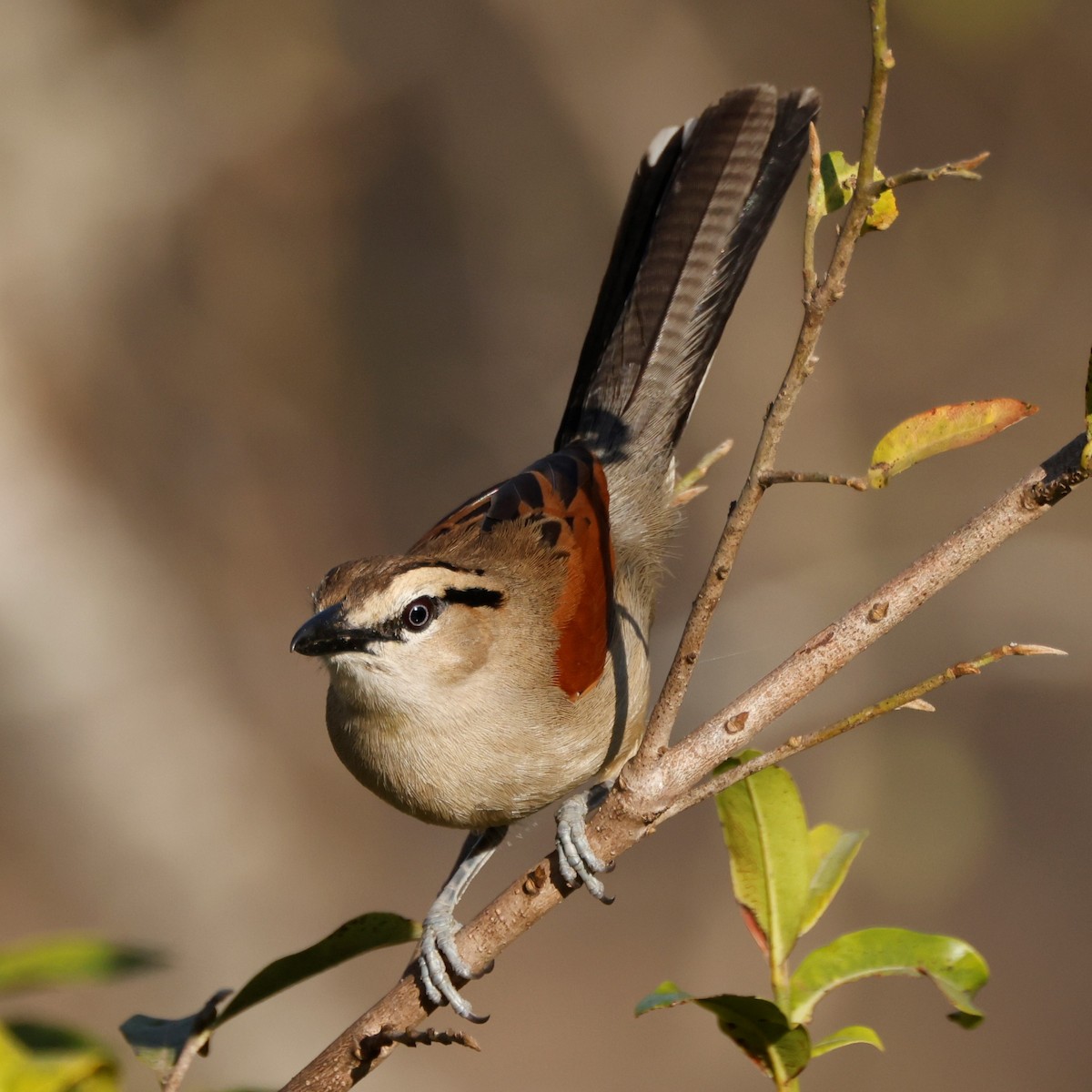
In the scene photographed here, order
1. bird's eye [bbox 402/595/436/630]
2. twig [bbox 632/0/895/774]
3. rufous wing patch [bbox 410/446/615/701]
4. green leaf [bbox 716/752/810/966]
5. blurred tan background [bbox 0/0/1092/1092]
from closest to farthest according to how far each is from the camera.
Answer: twig [bbox 632/0/895/774]
green leaf [bbox 716/752/810/966]
bird's eye [bbox 402/595/436/630]
rufous wing patch [bbox 410/446/615/701]
blurred tan background [bbox 0/0/1092/1092]

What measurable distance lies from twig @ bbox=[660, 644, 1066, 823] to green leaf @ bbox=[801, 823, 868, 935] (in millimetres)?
331

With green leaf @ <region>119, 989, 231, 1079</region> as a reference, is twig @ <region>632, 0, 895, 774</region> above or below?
above

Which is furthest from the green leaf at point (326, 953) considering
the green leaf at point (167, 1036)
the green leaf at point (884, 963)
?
the green leaf at point (884, 963)

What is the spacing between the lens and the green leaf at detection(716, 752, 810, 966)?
224 cm

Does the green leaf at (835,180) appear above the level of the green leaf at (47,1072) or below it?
above

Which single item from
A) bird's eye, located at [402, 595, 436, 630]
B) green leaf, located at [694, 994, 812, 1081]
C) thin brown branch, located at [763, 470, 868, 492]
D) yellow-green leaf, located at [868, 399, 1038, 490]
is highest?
thin brown branch, located at [763, 470, 868, 492]

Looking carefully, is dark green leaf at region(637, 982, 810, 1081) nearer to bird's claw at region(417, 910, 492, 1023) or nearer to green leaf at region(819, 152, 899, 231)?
bird's claw at region(417, 910, 492, 1023)

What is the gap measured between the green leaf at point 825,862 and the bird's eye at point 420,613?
148cm

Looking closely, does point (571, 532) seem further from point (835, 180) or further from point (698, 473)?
point (835, 180)

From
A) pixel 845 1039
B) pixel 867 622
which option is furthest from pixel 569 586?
pixel 845 1039

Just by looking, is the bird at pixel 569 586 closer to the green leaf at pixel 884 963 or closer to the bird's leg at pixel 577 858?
the bird's leg at pixel 577 858

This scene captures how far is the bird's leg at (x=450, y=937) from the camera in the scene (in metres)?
2.73

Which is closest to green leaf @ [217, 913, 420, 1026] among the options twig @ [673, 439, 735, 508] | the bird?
the bird

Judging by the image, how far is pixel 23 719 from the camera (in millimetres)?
8031
